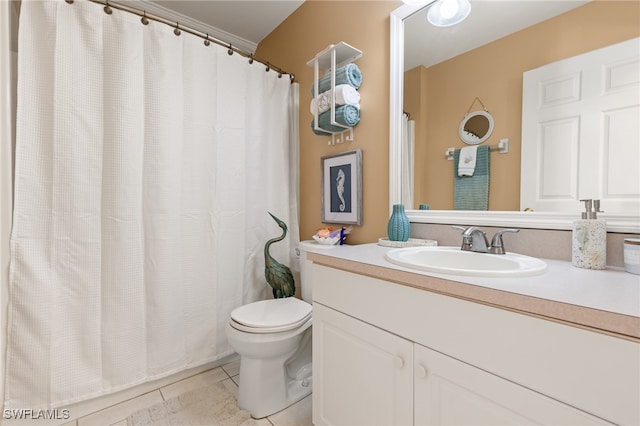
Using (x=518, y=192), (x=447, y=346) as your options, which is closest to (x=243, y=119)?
(x=518, y=192)

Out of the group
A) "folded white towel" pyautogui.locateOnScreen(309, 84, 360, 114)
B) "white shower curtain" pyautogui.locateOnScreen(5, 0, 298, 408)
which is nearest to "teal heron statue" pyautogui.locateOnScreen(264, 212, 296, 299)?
"white shower curtain" pyautogui.locateOnScreen(5, 0, 298, 408)

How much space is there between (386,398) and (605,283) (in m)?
0.68

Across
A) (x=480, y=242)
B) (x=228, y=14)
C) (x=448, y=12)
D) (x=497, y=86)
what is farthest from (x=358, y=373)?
(x=228, y=14)

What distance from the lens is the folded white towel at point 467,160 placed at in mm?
1199

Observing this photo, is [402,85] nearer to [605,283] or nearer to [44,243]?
[605,283]

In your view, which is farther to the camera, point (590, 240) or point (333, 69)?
point (333, 69)

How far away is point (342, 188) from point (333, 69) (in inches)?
26.7

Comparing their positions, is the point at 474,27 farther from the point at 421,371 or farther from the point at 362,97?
the point at 421,371

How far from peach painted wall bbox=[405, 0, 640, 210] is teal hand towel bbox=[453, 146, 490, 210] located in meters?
0.02

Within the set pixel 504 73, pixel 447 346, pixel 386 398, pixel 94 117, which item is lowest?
pixel 386 398

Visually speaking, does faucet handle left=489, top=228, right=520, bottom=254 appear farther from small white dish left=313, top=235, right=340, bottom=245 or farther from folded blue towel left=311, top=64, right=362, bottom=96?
folded blue towel left=311, top=64, right=362, bottom=96

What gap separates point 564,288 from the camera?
0.64 meters

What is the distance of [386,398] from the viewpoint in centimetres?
90

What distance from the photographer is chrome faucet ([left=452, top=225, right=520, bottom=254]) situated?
3.35ft
